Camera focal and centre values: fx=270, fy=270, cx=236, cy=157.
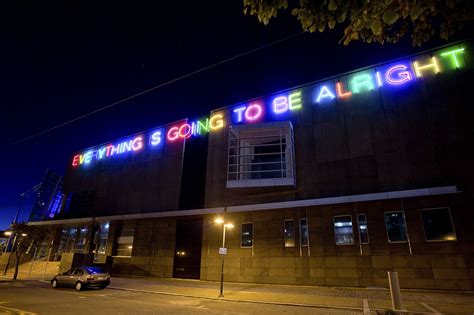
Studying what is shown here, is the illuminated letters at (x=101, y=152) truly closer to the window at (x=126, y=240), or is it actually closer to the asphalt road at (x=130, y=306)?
the window at (x=126, y=240)

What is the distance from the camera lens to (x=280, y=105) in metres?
26.6

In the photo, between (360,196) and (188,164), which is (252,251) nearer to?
(360,196)

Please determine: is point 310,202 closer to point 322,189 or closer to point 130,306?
point 322,189

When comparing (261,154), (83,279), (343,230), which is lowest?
(83,279)

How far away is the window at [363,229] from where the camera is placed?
19594 mm

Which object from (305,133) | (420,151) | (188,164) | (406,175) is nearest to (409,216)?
(406,175)

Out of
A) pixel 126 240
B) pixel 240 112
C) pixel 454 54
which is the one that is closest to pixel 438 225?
pixel 454 54

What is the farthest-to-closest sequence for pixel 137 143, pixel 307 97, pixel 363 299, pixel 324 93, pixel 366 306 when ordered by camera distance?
Result: pixel 137 143 → pixel 307 97 → pixel 324 93 → pixel 363 299 → pixel 366 306

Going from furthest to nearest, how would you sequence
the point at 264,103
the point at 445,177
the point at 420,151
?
1. the point at 264,103
2. the point at 420,151
3. the point at 445,177

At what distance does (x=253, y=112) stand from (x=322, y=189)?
10553mm

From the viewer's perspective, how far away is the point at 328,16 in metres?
6.02

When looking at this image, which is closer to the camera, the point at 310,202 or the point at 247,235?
the point at 310,202

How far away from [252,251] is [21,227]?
24.9 metres

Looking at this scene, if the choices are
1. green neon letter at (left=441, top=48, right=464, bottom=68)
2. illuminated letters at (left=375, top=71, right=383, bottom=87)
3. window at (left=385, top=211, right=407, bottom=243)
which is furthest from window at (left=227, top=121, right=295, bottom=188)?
green neon letter at (left=441, top=48, right=464, bottom=68)
